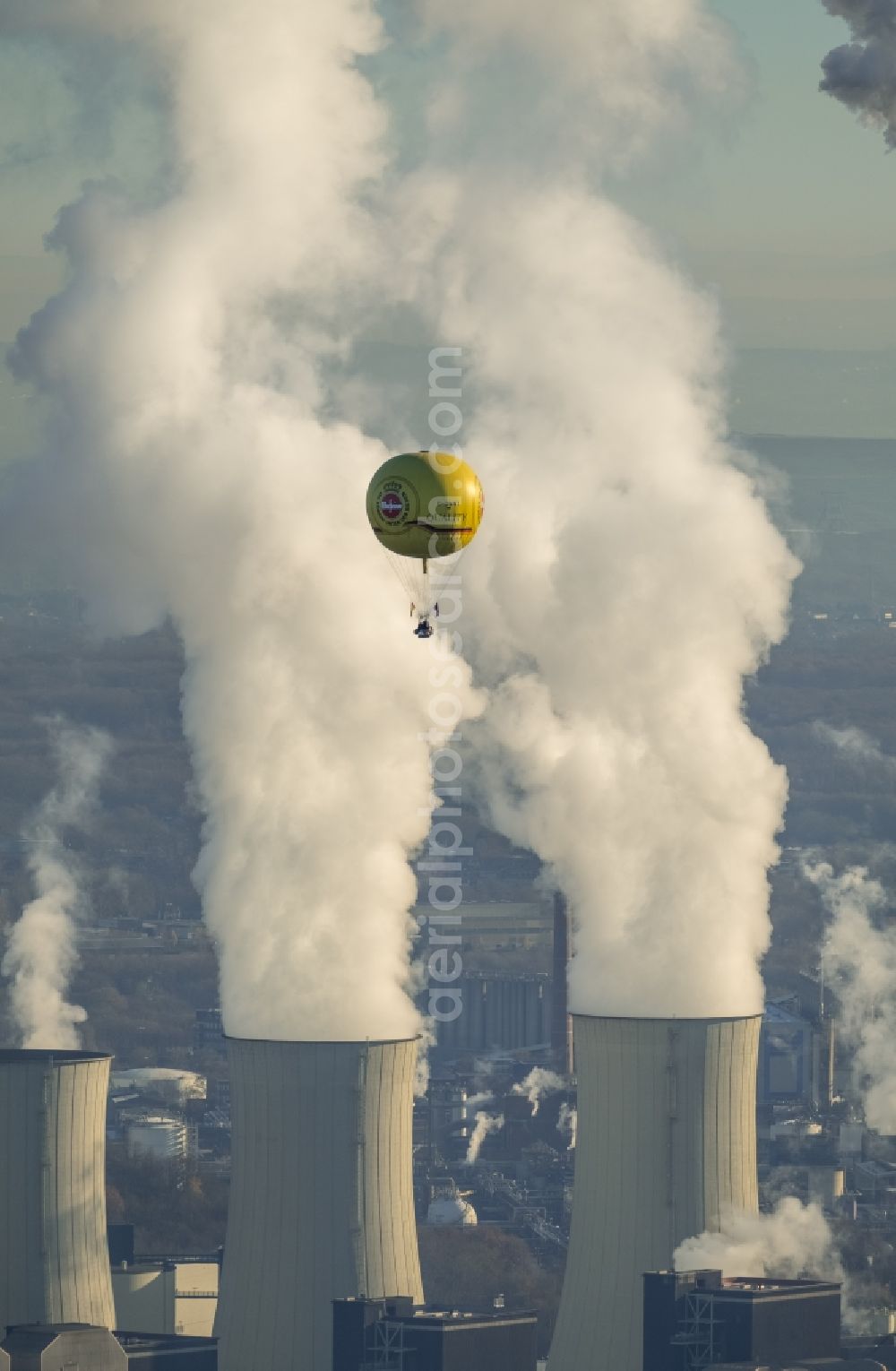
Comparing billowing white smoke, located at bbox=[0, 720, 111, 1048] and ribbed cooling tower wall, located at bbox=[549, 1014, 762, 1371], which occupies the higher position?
billowing white smoke, located at bbox=[0, 720, 111, 1048]

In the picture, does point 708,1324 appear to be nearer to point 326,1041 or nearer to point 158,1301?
point 326,1041

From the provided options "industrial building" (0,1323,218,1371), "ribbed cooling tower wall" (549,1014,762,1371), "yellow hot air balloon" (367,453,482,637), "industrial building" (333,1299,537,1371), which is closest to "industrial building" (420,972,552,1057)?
"ribbed cooling tower wall" (549,1014,762,1371)

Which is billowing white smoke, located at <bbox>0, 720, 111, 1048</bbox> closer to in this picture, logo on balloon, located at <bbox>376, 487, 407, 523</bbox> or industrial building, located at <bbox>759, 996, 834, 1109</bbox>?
industrial building, located at <bbox>759, 996, 834, 1109</bbox>

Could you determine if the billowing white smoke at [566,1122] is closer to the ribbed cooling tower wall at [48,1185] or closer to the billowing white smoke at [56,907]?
the billowing white smoke at [56,907]

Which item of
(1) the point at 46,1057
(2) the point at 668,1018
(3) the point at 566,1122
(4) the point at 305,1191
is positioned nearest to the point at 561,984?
(3) the point at 566,1122

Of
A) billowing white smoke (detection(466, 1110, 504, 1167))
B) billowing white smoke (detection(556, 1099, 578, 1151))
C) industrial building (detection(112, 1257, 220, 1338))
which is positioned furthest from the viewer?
billowing white smoke (detection(466, 1110, 504, 1167))

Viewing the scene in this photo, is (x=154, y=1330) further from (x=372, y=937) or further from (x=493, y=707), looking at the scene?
(x=493, y=707)

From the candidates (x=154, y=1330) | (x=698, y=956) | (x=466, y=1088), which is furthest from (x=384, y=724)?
(x=466, y=1088)
